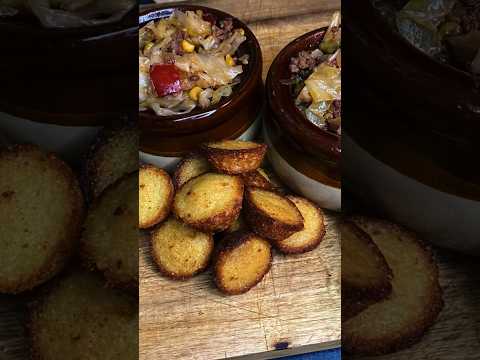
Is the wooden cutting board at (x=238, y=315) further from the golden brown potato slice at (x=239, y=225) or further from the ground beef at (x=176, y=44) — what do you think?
the ground beef at (x=176, y=44)

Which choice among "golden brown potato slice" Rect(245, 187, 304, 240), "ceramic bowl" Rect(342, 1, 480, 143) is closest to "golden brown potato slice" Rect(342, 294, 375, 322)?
"golden brown potato slice" Rect(245, 187, 304, 240)

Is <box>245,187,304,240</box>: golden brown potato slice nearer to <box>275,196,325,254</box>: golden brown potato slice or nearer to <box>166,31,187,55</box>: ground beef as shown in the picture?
<box>275,196,325,254</box>: golden brown potato slice

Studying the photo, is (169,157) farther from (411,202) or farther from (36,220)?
(411,202)

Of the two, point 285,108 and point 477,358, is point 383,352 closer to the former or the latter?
point 477,358

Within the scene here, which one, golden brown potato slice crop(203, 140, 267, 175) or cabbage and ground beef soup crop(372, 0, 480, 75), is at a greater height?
cabbage and ground beef soup crop(372, 0, 480, 75)

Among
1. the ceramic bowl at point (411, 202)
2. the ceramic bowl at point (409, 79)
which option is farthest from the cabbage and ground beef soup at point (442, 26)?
the ceramic bowl at point (411, 202)

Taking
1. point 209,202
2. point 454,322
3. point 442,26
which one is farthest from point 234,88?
point 454,322
